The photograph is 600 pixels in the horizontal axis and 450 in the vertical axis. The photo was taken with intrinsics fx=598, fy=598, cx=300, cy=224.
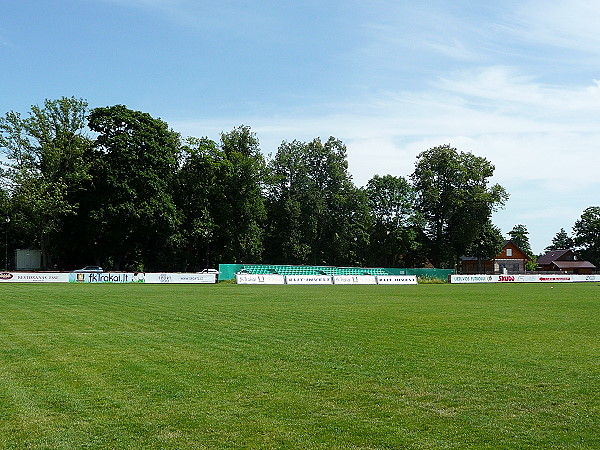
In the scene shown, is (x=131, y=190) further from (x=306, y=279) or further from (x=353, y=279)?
(x=353, y=279)

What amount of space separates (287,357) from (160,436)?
18.1 feet

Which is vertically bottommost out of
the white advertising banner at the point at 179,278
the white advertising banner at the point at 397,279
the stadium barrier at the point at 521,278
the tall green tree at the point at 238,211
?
the stadium barrier at the point at 521,278

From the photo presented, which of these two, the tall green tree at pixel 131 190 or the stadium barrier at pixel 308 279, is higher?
the tall green tree at pixel 131 190

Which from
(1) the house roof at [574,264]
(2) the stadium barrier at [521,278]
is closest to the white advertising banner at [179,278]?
(2) the stadium barrier at [521,278]

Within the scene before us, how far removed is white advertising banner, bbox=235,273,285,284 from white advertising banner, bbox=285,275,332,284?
697 mm

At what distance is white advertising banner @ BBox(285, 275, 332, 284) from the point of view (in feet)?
196

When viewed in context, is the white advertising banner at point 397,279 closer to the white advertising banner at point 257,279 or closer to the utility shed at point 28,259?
the white advertising banner at point 257,279

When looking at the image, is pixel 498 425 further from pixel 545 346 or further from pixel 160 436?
pixel 545 346

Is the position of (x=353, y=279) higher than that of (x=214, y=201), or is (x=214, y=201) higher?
(x=214, y=201)

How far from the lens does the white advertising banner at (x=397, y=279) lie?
6512 centimetres

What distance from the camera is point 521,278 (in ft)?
243

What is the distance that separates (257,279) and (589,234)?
101m

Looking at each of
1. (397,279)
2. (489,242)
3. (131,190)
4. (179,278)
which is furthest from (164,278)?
(489,242)

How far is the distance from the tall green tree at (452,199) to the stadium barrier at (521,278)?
11.3 m
